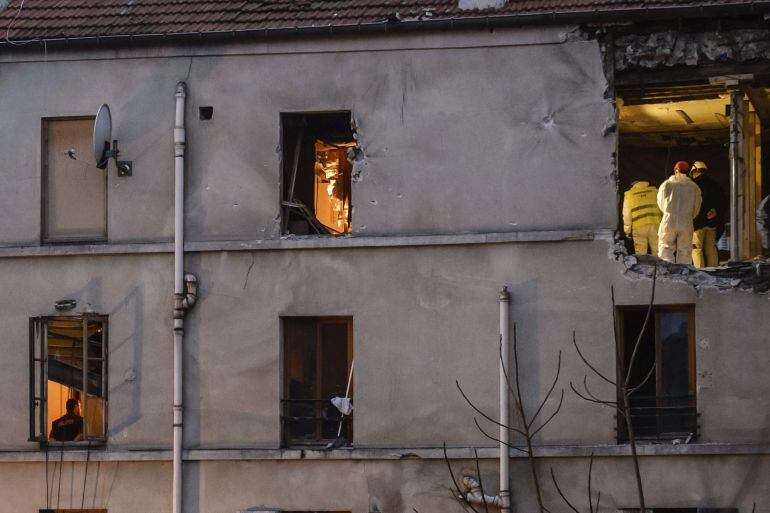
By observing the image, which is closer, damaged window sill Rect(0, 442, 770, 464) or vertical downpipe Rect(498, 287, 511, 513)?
damaged window sill Rect(0, 442, 770, 464)

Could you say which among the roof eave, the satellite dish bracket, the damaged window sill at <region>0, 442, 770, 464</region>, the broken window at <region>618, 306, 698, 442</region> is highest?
the roof eave

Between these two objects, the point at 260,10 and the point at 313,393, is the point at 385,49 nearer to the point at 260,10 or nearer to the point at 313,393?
the point at 260,10

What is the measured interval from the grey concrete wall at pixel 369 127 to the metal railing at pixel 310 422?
247cm

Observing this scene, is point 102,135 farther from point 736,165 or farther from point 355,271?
point 736,165

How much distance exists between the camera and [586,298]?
2100cm

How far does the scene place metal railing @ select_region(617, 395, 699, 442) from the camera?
20781mm

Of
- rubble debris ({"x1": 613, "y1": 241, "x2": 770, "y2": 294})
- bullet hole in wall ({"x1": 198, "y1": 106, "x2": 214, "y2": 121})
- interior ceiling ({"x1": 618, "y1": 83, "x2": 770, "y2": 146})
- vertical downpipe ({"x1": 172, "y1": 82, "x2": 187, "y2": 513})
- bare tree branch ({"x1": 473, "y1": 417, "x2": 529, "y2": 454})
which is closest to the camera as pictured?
bare tree branch ({"x1": 473, "y1": 417, "x2": 529, "y2": 454})

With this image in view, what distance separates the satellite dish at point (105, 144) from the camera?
21.9 metres

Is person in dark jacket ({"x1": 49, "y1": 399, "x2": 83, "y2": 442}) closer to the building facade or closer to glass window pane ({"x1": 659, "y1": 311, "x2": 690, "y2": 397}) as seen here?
the building facade

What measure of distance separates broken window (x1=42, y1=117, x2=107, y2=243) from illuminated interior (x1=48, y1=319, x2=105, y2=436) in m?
1.32

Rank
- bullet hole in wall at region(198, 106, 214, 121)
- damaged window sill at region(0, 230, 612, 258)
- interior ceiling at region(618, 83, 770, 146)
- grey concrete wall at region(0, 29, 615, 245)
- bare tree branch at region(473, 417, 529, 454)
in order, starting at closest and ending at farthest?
bare tree branch at region(473, 417, 529, 454)
damaged window sill at region(0, 230, 612, 258)
grey concrete wall at region(0, 29, 615, 245)
interior ceiling at region(618, 83, 770, 146)
bullet hole in wall at region(198, 106, 214, 121)

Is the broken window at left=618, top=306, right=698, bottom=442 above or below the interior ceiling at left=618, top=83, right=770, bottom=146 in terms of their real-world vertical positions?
below

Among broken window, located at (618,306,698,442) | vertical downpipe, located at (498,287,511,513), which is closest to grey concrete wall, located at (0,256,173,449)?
vertical downpipe, located at (498,287,511,513)

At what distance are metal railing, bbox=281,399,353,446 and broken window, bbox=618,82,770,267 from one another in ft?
17.1
